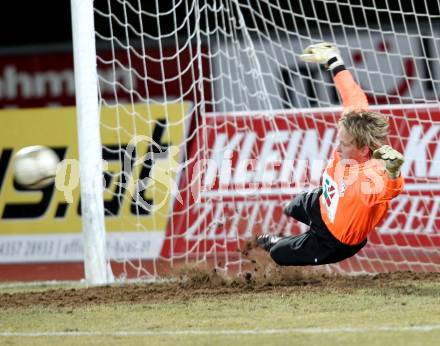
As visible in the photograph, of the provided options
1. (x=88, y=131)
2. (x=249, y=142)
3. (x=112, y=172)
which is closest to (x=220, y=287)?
(x=88, y=131)

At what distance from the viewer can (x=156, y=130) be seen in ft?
38.4

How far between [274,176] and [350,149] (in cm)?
423

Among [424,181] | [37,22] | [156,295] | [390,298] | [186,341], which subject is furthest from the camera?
[37,22]

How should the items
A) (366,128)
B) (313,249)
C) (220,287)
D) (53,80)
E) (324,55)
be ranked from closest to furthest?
(366,128) < (313,249) < (324,55) < (220,287) < (53,80)

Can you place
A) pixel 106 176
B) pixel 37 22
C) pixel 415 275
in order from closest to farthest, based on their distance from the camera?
pixel 415 275 < pixel 106 176 < pixel 37 22

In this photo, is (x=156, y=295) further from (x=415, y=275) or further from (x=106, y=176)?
(x=106, y=176)

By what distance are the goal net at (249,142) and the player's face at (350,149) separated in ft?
11.9

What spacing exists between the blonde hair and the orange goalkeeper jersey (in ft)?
0.44

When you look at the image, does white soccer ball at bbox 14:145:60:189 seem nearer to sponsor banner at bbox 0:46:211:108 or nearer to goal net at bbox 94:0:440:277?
goal net at bbox 94:0:440:277

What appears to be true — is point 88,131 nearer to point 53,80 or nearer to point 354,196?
point 354,196

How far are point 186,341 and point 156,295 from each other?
1882 millimetres

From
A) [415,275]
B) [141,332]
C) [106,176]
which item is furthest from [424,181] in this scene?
[141,332]

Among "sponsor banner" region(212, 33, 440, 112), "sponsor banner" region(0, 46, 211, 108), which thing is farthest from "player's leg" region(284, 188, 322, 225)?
"sponsor banner" region(0, 46, 211, 108)

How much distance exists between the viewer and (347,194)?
6.76 meters
